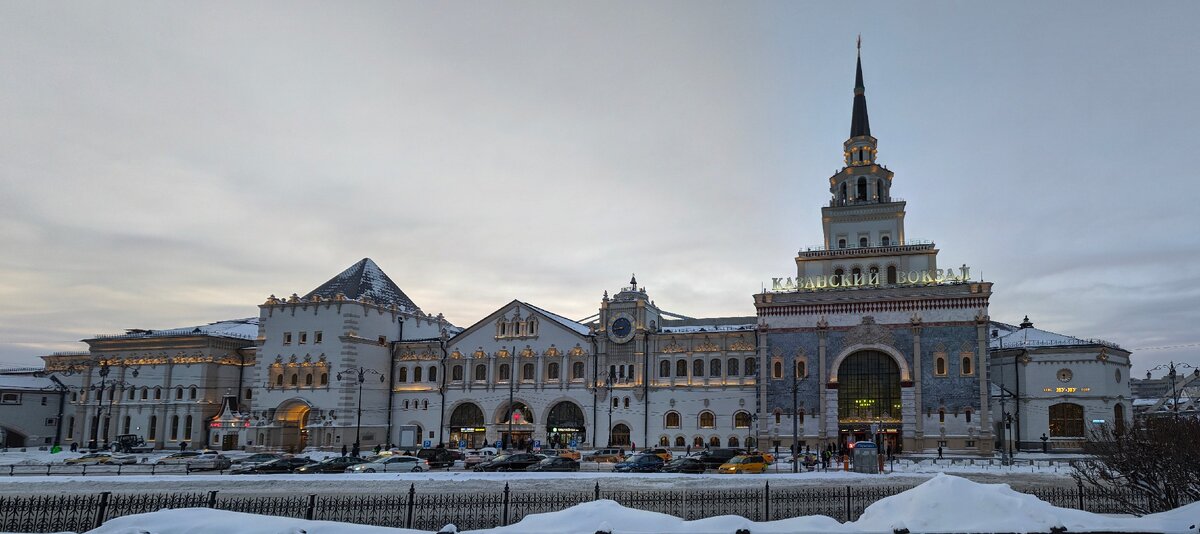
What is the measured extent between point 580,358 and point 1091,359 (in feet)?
132

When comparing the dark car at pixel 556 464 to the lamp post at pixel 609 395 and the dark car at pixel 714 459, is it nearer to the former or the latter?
the dark car at pixel 714 459

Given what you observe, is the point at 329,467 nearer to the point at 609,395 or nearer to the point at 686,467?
the point at 686,467

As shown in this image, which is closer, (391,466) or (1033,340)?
(391,466)

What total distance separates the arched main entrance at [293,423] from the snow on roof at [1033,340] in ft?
197

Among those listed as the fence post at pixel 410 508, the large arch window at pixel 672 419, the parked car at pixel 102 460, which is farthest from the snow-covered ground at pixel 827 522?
the large arch window at pixel 672 419

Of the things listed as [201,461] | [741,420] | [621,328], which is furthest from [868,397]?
[201,461]

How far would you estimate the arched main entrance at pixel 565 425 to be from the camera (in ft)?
221

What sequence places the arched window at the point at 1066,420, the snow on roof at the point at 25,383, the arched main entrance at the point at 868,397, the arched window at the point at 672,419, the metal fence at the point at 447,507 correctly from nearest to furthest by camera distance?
the metal fence at the point at 447,507
the arched main entrance at the point at 868,397
the arched window at the point at 1066,420
the arched window at the point at 672,419
the snow on roof at the point at 25,383

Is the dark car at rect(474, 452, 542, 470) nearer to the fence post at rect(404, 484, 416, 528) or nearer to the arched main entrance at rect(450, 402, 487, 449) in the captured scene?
the fence post at rect(404, 484, 416, 528)

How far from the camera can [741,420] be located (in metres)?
63.5

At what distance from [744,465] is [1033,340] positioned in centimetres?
3711

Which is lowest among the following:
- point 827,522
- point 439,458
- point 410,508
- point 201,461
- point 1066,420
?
point 201,461

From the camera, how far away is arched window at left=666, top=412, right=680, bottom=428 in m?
64.9

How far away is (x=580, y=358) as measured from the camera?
6806 cm
